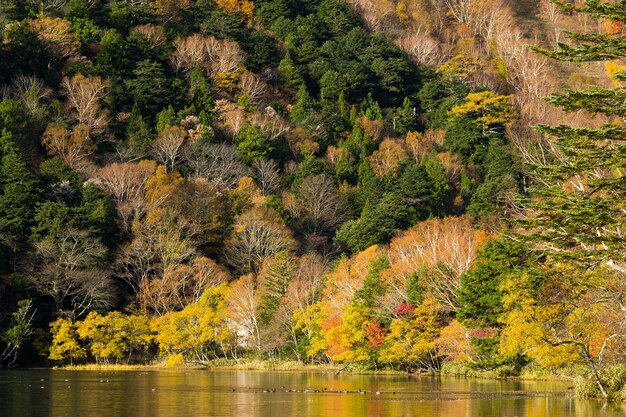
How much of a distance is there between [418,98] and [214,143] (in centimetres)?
3757

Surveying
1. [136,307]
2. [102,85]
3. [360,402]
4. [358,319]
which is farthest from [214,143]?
[360,402]

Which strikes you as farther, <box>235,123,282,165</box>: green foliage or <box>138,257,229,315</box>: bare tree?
<box>235,123,282,165</box>: green foliage

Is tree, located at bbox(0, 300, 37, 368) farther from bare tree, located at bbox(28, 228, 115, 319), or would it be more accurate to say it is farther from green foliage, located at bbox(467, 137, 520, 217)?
green foliage, located at bbox(467, 137, 520, 217)

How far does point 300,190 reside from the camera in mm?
105625

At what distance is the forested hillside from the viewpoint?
134 ft

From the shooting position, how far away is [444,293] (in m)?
59.3

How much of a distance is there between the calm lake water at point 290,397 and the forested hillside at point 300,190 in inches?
94.5

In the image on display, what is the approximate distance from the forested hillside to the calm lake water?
7.88 ft

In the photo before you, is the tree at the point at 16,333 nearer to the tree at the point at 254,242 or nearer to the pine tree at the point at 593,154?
the tree at the point at 254,242

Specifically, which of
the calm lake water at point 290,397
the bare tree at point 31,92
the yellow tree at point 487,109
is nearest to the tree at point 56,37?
the bare tree at point 31,92

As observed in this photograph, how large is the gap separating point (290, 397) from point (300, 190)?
214 ft

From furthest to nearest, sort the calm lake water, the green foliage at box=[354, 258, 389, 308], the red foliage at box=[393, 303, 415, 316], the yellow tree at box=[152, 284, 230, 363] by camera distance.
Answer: the yellow tree at box=[152, 284, 230, 363]
the green foliage at box=[354, 258, 389, 308]
the red foliage at box=[393, 303, 415, 316]
the calm lake water

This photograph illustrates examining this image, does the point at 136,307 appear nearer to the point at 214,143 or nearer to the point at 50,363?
the point at 50,363

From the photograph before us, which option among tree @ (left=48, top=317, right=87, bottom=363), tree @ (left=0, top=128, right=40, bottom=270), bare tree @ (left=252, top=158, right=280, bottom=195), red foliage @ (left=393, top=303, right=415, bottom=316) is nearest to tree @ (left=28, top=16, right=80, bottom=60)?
bare tree @ (left=252, top=158, right=280, bottom=195)
